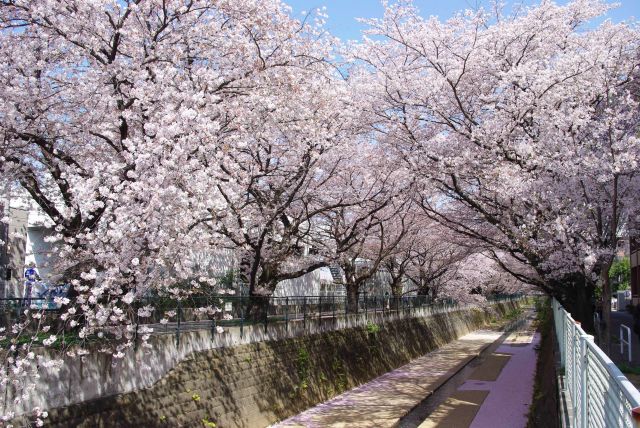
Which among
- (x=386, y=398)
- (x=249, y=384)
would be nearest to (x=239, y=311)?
(x=249, y=384)

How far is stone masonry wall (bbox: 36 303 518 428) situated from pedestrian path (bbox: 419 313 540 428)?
341 centimetres

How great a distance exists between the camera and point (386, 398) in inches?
704

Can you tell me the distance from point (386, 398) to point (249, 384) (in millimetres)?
6141

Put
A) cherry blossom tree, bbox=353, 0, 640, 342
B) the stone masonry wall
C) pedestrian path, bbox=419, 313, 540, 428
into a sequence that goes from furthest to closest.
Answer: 1. pedestrian path, bbox=419, 313, 540, 428
2. cherry blossom tree, bbox=353, 0, 640, 342
3. the stone masonry wall

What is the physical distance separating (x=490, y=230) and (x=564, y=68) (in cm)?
878

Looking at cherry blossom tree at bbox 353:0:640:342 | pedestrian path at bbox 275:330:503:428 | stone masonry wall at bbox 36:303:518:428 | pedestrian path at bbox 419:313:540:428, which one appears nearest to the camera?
stone masonry wall at bbox 36:303:518:428

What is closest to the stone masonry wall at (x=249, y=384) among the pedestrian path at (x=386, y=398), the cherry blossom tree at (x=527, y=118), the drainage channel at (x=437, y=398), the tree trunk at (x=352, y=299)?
the pedestrian path at (x=386, y=398)

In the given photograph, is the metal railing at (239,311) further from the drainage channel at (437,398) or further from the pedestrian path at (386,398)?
the drainage channel at (437,398)

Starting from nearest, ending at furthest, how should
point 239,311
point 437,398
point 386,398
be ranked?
point 239,311, point 386,398, point 437,398

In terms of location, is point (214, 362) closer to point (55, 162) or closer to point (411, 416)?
point (55, 162)

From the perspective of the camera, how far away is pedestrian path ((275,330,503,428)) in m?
14.6

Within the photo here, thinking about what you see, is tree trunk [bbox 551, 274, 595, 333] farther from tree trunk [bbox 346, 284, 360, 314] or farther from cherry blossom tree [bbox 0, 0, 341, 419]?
cherry blossom tree [bbox 0, 0, 341, 419]

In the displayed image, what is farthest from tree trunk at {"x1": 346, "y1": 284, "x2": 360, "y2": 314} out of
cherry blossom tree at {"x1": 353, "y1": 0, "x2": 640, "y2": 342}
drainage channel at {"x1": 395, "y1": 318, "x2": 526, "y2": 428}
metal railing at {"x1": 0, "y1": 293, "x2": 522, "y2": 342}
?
cherry blossom tree at {"x1": 353, "y1": 0, "x2": 640, "y2": 342}

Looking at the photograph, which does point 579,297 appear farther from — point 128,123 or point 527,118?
point 128,123
